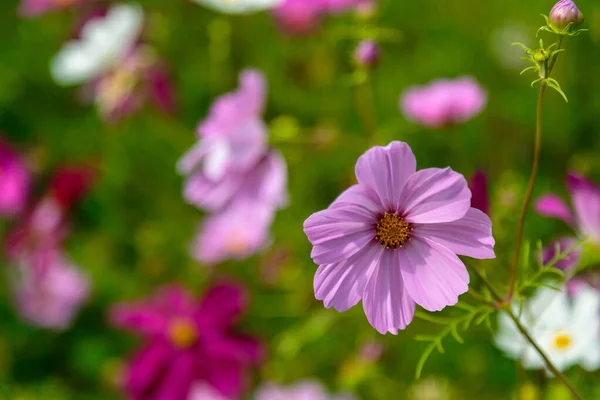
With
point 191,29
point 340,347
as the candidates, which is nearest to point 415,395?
point 340,347

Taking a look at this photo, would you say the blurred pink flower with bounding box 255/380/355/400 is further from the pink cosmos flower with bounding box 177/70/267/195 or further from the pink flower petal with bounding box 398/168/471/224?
the pink flower petal with bounding box 398/168/471/224

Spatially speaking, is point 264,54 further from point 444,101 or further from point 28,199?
point 444,101

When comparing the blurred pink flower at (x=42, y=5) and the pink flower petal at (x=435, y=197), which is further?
the blurred pink flower at (x=42, y=5)

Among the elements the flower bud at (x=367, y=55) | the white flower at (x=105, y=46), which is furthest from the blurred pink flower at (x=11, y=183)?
the flower bud at (x=367, y=55)

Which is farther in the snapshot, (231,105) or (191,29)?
(191,29)

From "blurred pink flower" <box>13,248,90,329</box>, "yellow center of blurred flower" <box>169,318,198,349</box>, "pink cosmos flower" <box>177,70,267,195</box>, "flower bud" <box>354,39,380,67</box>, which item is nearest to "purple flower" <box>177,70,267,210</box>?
"pink cosmos flower" <box>177,70,267,195</box>

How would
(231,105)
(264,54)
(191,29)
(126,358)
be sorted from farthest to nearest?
(191,29), (264,54), (126,358), (231,105)

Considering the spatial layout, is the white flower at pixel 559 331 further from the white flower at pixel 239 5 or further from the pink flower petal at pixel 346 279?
the white flower at pixel 239 5
